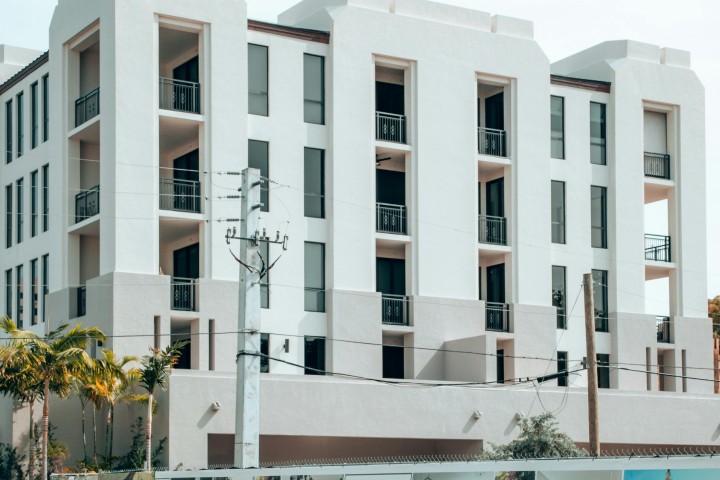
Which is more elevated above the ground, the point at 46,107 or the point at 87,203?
the point at 46,107

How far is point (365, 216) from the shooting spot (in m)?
52.1

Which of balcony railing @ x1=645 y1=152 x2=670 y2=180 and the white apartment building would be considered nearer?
the white apartment building

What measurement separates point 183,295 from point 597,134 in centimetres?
1912

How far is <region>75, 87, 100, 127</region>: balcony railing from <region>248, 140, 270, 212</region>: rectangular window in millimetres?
5337

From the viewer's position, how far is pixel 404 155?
176 feet

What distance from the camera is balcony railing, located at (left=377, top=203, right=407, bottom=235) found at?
174 ft

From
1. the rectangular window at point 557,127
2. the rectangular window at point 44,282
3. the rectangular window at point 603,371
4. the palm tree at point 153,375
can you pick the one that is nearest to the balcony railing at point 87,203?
the rectangular window at point 44,282

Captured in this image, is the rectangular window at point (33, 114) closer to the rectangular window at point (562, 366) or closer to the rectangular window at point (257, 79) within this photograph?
the rectangular window at point (257, 79)

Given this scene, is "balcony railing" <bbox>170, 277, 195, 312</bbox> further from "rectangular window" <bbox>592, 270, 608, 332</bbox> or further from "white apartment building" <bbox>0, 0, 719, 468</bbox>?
"rectangular window" <bbox>592, 270, 608, 332</bbox>

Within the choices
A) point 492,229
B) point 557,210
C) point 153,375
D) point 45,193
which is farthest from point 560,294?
point 45,193

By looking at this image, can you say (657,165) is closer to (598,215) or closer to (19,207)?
(598,215)

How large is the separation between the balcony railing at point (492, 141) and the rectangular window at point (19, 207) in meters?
17.3

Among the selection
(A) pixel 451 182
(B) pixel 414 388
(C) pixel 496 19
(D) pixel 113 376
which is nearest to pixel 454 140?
(A) pixel 451 182

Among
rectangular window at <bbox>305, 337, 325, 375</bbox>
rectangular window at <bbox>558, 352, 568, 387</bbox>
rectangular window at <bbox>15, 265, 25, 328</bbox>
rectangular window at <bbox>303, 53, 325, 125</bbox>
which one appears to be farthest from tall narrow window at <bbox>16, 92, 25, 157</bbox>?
rectangular window at <bbox>558, 352, 568, 387</bbox>
